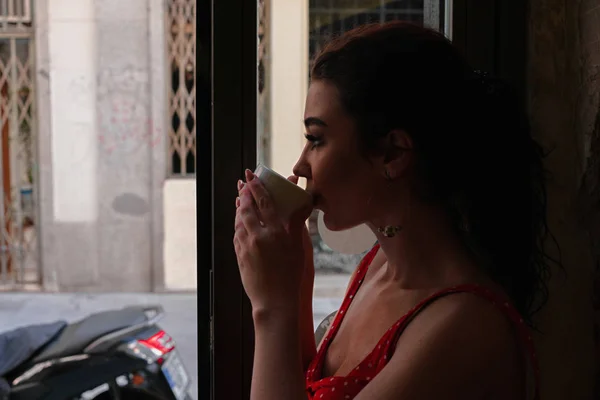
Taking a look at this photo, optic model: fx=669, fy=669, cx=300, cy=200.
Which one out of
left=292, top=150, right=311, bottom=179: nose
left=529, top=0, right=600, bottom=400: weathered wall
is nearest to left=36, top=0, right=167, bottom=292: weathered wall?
left=529, top=0, right=600, bottom=400: weathered wall

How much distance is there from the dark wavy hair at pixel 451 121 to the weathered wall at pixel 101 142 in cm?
357

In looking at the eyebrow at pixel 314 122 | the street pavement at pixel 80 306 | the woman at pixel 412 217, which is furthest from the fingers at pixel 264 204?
the street pavement at pixel 80 306

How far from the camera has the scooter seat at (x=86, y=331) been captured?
2.20 meters

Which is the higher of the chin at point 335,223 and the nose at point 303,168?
the nose at point 303,168

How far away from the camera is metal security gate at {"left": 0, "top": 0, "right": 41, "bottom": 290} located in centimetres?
436

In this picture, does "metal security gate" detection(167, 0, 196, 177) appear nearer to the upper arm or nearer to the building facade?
the building facade

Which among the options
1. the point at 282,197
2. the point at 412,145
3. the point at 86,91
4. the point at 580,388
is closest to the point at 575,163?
the point at 580,388

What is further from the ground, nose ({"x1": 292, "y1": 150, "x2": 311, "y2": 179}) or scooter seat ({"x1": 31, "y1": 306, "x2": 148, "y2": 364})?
nose ({"x1": 292, "y1": 150, "x2": 311, "y2": 179})

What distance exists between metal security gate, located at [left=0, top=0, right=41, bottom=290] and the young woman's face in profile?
3936 mm

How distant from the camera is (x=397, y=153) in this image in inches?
34.3

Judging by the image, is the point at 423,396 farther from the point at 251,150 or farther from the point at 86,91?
the point at 86,91

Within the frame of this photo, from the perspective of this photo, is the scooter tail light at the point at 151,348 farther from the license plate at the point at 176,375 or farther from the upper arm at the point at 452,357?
the upper arm at the point at 452,357

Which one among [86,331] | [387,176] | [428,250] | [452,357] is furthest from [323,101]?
[86,331]

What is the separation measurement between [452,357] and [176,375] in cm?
172
